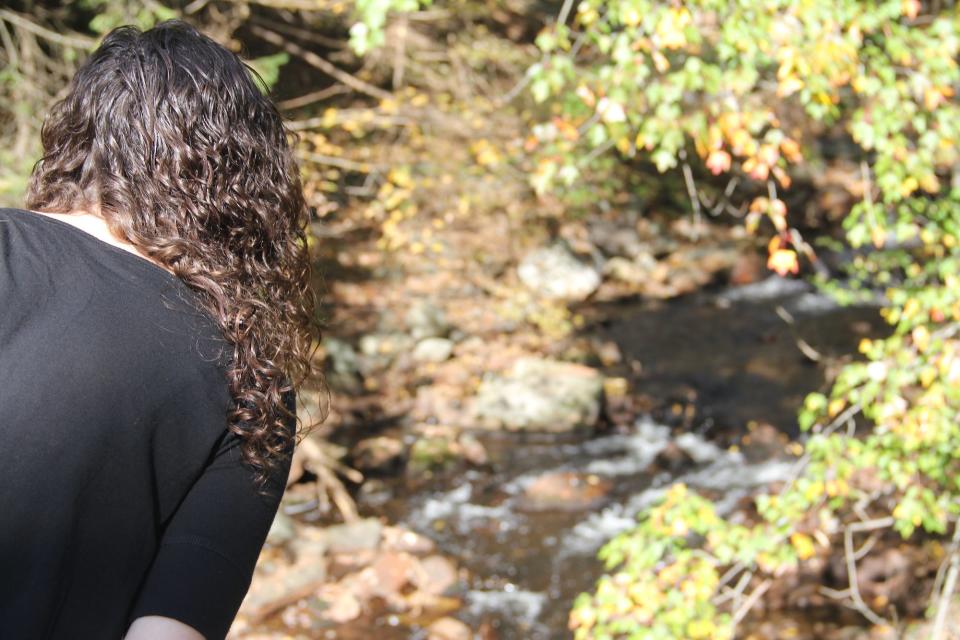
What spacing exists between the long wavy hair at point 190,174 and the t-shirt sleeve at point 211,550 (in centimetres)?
4

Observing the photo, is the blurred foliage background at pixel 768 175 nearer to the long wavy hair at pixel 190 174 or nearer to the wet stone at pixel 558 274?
the long wavy hair at pixel 190 174

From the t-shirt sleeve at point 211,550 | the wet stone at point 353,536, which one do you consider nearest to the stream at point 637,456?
the wet stone at point 353,536

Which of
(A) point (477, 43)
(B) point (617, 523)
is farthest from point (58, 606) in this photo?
(A) point (477, 43)

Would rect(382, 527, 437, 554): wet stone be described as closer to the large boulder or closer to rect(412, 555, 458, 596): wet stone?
rect(412, 555, 458, 596): wet stone

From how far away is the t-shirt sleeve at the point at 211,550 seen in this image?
1.23m

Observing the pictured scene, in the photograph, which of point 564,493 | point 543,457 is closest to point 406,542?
point 564,493

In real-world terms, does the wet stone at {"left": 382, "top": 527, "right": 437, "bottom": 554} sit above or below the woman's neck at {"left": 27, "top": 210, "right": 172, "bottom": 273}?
below

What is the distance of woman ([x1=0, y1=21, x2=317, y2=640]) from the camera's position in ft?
3.70

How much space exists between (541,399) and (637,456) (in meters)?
1.10

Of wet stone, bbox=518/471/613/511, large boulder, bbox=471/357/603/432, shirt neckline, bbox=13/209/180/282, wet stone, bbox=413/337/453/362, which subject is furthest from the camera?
wet stone, bbox=413/337/453/362

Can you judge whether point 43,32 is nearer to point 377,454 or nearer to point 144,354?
point 377,454

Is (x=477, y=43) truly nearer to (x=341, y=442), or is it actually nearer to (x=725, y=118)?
(x=341, y=442)

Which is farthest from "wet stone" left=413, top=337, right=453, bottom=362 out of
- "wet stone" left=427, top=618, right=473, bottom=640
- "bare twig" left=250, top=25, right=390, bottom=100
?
"wet stone" left=427, top=618, right=473, bottom=640

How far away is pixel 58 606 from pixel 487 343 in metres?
8.66
